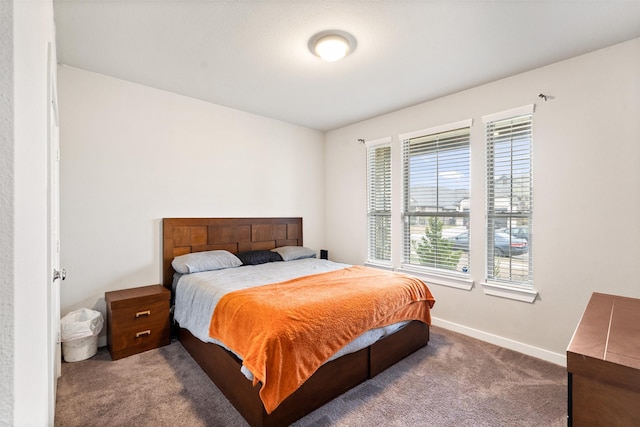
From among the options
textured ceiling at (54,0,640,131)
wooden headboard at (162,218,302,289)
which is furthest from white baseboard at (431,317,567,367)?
textured ceiling at (54,0,640,131)

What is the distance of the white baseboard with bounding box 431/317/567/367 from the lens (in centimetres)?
266

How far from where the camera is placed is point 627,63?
2.35 metres

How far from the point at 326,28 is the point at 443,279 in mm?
2862

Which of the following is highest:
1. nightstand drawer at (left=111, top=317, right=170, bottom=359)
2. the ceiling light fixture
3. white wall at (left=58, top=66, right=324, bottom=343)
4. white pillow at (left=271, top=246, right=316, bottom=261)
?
the ceiling light fixture

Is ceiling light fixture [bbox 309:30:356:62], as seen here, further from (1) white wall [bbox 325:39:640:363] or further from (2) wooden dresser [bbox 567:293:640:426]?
(2) wooden dresser [bbox 567:293:640:426]

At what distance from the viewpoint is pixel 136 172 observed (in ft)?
10.3

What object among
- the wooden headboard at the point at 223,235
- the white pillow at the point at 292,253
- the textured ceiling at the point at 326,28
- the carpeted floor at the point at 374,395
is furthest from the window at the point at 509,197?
the wooden headboard at the point at 223,235

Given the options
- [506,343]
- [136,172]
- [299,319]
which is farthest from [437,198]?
[136,172]

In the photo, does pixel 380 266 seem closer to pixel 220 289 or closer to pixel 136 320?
pixel 220 289

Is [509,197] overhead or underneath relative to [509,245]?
overhead

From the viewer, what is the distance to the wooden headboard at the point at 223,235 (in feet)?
10.9

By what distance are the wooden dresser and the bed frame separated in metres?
1.41

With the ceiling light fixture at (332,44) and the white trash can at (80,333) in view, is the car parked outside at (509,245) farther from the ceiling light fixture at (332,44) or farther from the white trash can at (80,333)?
the white trash can at (80,333)

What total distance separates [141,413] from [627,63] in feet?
14.4
